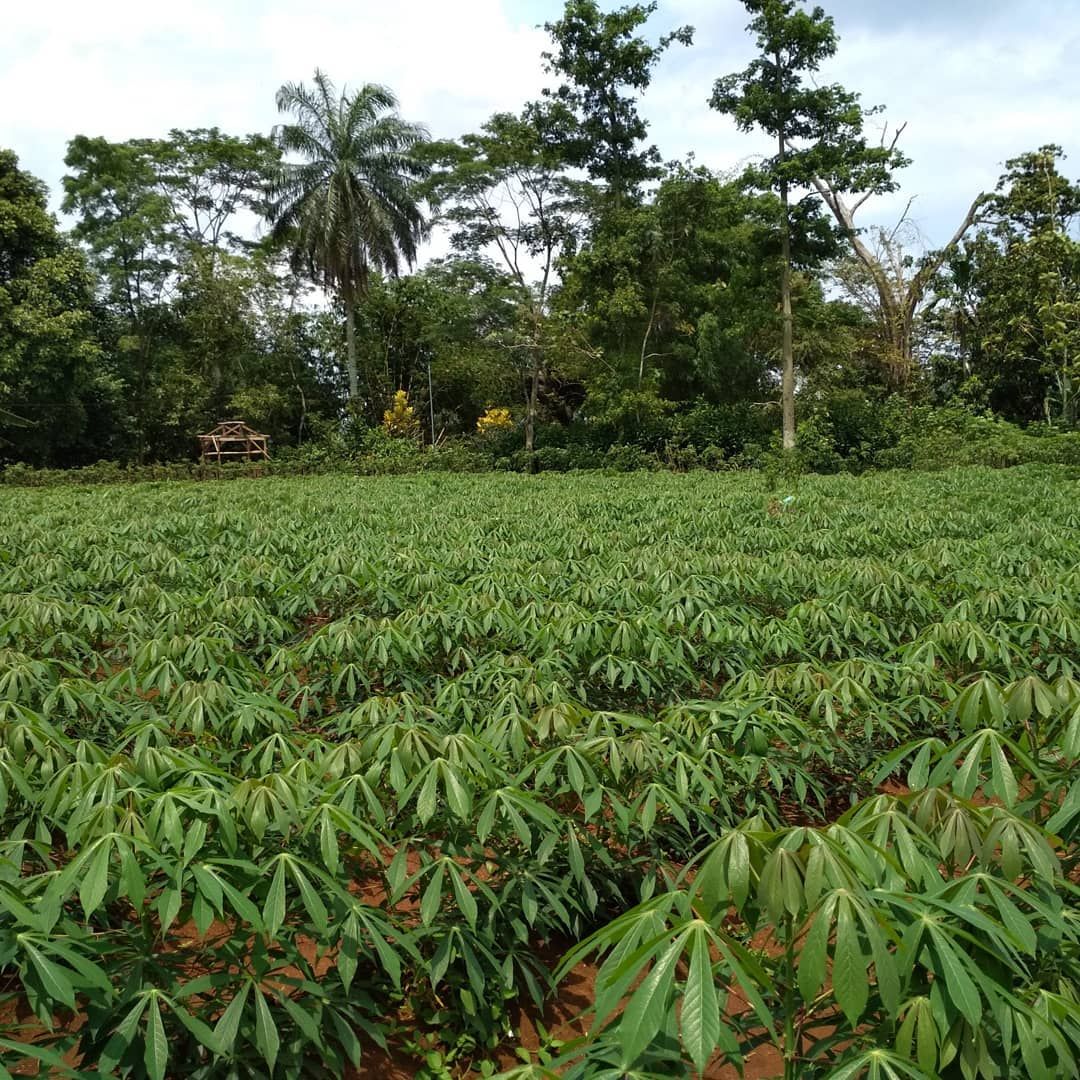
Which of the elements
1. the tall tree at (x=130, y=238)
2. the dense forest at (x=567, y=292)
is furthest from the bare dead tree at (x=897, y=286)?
the tall tree at (x=130, y=238)

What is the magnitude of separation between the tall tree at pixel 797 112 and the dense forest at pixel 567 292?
0.18 ft

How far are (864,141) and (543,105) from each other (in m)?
8.75

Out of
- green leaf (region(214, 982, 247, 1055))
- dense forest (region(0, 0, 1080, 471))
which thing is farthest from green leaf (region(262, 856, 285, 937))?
dense forest (region(0, 0, 1080, 471))

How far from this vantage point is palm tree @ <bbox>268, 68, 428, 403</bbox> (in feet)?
71.6

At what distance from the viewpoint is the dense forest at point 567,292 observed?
1997 centimetres

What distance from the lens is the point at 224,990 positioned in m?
1.72

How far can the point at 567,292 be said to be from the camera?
72.0 ft

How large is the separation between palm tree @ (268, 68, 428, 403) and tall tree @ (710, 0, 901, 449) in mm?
A: 8985

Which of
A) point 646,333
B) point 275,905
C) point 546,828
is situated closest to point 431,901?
point 275,905

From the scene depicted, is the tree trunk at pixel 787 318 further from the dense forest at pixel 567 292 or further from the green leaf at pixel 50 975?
the green leaf at pixel 50 975

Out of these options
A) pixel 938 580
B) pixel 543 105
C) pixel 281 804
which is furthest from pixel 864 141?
pixel 281 804

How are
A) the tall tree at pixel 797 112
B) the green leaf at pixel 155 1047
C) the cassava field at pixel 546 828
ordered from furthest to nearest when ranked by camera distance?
the tall tree at pixel 797 112 → the green leaf at pixel 155 1047 → the cassava field at pixel 546 828

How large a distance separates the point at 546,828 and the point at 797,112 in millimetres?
21106

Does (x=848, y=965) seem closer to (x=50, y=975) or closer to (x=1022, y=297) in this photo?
(x=50, y=975)
